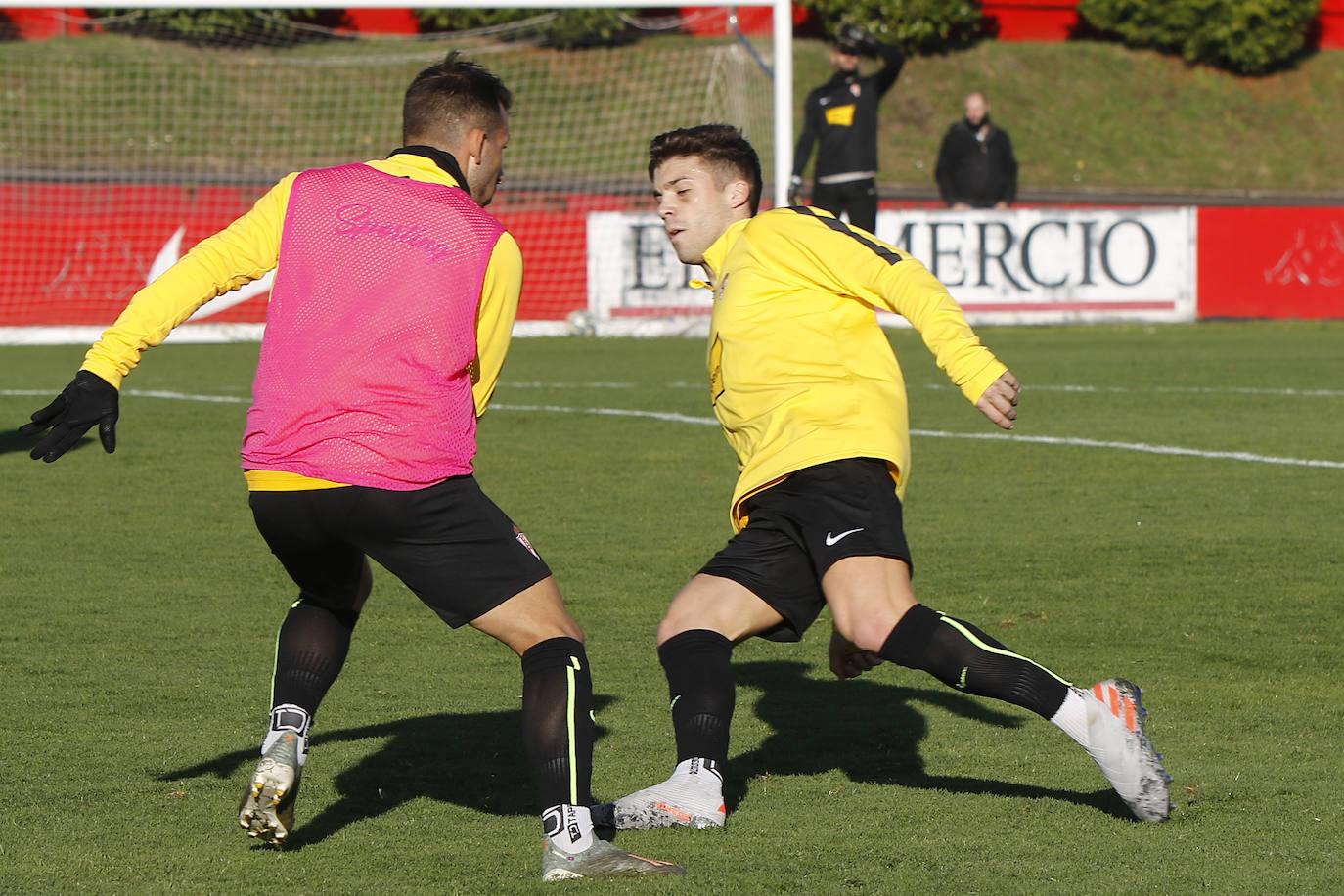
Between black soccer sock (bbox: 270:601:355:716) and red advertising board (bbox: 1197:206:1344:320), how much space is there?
17.7 m

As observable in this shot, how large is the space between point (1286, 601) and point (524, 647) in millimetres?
3513

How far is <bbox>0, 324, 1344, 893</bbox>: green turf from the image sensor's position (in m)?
3.63

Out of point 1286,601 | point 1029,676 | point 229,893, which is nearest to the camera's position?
point 229,893

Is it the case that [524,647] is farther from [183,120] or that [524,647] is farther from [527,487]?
[183,120]

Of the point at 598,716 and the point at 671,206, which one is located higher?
the point at 671,206

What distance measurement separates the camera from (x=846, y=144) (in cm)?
1708

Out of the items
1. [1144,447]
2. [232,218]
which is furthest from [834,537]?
[232,218]

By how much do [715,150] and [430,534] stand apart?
4.43 ft

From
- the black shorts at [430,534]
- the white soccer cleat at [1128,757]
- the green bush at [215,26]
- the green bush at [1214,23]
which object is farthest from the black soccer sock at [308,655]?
the green bush at [1214,23]

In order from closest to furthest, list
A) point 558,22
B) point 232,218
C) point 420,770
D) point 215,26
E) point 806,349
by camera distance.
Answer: point 806,349, point 420,770, point 232,218, point 215,26, point 558,22

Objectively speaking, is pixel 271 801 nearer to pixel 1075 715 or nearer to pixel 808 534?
pixel 808 534

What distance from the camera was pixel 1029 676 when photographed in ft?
12.5

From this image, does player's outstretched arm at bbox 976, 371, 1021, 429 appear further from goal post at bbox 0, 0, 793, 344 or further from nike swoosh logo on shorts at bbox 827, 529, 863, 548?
goal post at bbox 0, 0, 793, 344

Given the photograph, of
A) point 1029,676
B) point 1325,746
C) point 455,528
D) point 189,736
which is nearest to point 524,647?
point 455,528
